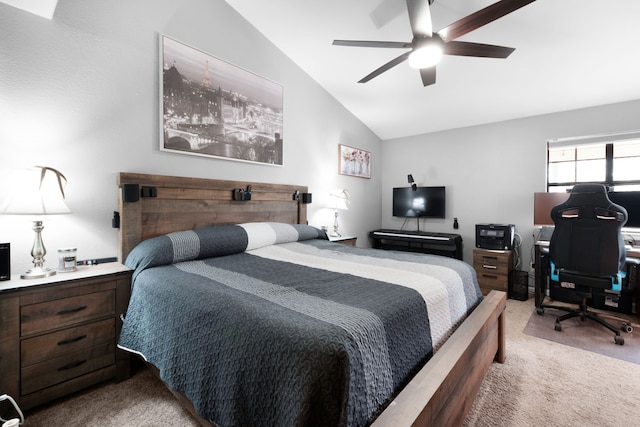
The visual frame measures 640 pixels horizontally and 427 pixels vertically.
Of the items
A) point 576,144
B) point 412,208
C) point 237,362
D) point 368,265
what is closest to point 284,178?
point 368,265

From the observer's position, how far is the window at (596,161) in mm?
3309

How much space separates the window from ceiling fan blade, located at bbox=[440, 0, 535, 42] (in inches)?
105

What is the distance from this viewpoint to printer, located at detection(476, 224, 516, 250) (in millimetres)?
3566

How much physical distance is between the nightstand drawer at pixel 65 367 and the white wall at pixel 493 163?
14.0ft

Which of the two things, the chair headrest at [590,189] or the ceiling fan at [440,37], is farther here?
the chair headrest at [590,189]

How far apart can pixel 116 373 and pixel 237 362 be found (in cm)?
142

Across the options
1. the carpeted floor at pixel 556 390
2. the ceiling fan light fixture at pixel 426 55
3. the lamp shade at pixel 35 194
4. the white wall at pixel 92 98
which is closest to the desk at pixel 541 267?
the carpeted floor at pixel 556 390

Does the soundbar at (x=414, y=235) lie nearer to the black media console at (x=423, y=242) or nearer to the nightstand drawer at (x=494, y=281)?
the black media console at (x=423, y=242)

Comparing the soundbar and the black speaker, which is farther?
the soundbar

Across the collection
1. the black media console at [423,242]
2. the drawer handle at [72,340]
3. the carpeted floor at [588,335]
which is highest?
the black media console at [423,242]

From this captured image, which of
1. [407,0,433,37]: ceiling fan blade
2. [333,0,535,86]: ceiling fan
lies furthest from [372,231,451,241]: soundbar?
[407,0,433,37]: ceiling fan blade

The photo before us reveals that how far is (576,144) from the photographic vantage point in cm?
357

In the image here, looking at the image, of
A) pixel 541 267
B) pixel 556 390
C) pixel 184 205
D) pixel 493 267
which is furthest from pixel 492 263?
pixel 184 205

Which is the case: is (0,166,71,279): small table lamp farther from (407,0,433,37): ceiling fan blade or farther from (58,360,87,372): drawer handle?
(407,0,433,37): ceiling fan blade
